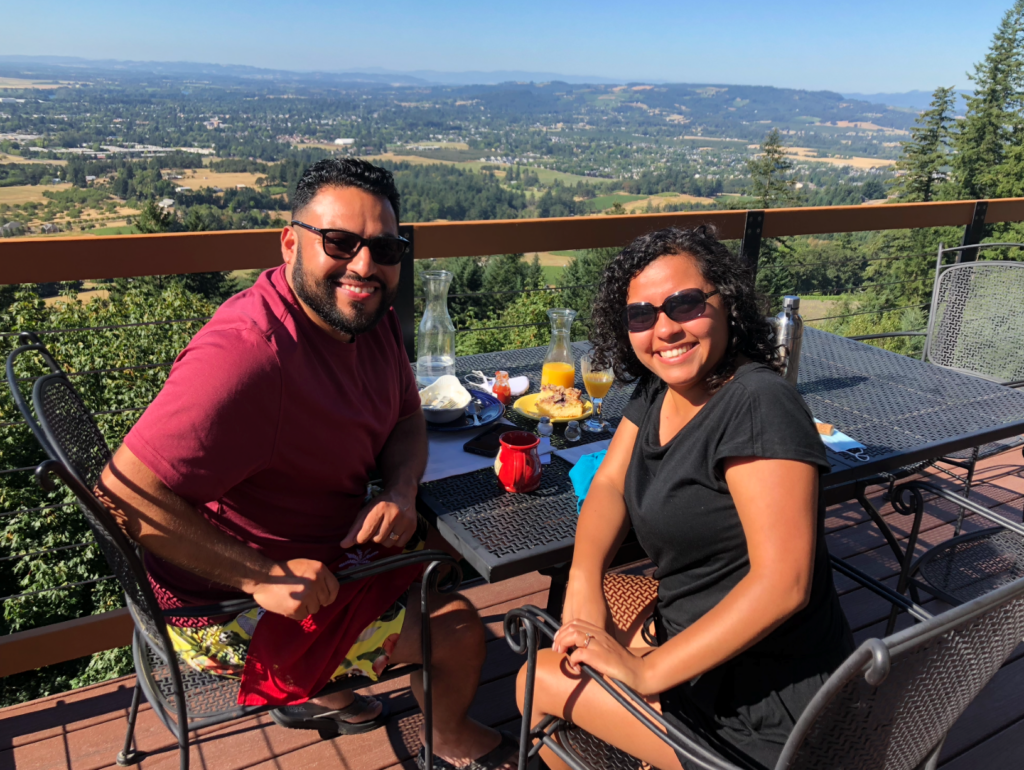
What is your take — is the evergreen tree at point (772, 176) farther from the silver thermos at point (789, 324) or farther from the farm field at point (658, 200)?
the silver thermos at point (789, 324)

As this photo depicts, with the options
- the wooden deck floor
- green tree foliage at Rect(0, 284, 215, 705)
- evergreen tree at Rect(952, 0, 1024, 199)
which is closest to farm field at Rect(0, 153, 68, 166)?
green tree foliage at Rect(0, 284, 215, 705)

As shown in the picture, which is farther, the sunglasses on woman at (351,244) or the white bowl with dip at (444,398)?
the white bowl with dip at (444,398)

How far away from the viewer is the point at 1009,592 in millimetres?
820

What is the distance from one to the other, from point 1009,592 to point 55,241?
7.27 feet

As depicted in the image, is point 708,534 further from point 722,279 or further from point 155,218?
point 155,218

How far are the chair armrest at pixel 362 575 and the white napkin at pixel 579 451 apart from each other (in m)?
0.39

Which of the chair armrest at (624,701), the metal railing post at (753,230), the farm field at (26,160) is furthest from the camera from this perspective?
the farm field at (26,160)

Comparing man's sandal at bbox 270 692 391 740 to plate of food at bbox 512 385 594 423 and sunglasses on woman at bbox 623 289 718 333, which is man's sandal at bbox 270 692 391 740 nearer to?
plate of food at bbox 512 385 594 423

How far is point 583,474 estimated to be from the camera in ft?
4.98

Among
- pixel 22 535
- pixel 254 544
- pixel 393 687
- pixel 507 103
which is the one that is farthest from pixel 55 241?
pixel 507 103

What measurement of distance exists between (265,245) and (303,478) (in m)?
1.05

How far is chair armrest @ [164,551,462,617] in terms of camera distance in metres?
1.23

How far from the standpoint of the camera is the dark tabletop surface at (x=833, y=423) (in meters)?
1.34

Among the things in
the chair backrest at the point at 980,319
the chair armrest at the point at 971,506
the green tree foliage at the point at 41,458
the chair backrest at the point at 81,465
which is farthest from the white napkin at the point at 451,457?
the green tree foliage at the point at 41,458
